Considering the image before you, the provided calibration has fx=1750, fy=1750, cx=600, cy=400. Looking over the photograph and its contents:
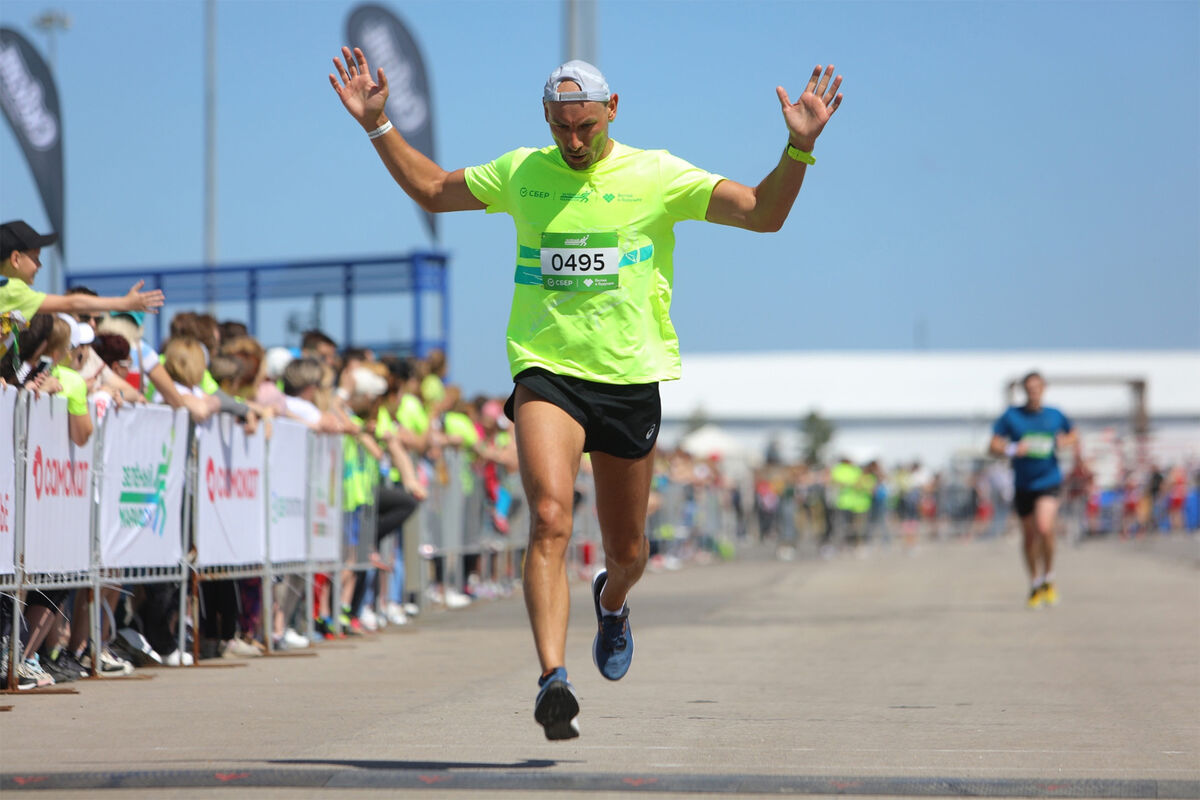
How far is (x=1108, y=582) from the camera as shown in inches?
802

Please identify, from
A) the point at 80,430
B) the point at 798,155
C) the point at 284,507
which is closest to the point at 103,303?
the point at 80,430

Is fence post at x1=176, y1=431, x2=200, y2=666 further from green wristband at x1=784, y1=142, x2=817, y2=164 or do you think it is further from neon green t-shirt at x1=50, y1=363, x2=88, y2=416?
green wristband at x1=784, y1=142, x2=817, y2=164

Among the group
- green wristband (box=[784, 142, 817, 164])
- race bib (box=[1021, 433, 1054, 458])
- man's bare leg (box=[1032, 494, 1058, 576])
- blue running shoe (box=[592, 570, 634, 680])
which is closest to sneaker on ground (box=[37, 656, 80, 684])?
blue running shoe (box=[592, 570, 634, 680])

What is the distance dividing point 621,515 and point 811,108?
166cm

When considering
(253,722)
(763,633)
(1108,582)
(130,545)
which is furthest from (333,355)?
(1108,582)

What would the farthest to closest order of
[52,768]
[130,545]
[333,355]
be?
[333,355] < [130,545] < [52,768]

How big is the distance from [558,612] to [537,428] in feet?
2.08

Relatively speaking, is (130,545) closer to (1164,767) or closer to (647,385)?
(647,385)

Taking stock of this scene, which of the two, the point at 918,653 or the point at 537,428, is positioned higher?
the point at 537,428

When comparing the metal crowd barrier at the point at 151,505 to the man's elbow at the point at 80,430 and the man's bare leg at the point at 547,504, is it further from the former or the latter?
the man's bare leg at the point at 547,504

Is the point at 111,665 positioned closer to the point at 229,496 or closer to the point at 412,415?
the point at 229,496

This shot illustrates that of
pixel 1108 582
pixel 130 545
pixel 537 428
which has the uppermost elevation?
pixel 537 428

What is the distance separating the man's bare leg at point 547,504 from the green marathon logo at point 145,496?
378 centimetres

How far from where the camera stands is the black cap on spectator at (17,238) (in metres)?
8.46
